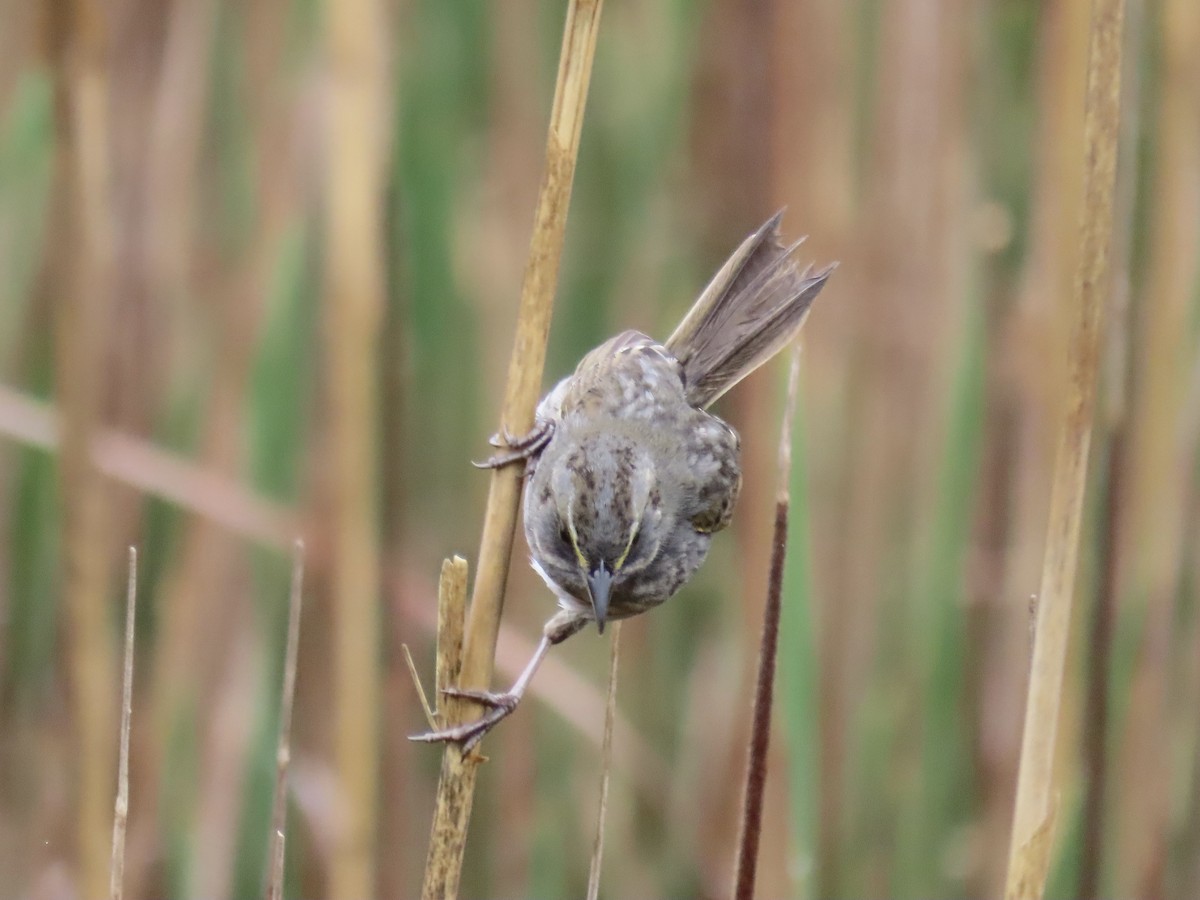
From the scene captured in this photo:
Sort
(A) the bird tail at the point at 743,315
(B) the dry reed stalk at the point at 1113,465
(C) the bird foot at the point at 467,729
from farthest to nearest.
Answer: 1. (A) the bird tail at the point at 743,315
2. (B) the dry reed stalk at the point at 1113,465
3. (C) the bird foot at the point at 467,729

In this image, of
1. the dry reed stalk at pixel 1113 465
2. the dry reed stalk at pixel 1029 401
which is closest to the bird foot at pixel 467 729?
the dry reed stalk at pixel 1113 465

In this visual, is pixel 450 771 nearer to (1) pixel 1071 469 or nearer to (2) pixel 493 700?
(2) pixel 493 700

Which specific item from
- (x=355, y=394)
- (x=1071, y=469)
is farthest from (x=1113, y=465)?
(x=355, y=394)

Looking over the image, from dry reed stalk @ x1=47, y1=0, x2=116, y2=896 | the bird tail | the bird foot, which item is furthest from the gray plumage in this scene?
dry reed stalk @ x1=47, y1=0, x2=116, y2=896

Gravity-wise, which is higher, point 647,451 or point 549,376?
point 549,376

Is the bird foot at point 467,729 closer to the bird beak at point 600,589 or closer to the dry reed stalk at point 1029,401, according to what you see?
the bird beak at point 600,589

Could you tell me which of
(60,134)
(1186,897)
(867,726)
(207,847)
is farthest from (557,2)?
(1186,897)

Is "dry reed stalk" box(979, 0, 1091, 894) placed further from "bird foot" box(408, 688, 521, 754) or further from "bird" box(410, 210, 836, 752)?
"bird foot" box(408, 688, 521, 754)
